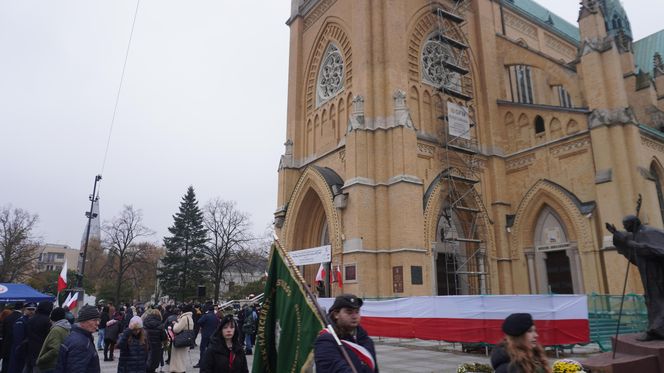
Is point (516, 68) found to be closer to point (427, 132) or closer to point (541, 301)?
point (427, 132)

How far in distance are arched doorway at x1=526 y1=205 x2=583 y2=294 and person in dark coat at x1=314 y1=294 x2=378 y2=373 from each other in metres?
19.9

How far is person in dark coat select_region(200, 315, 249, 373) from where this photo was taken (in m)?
4.41

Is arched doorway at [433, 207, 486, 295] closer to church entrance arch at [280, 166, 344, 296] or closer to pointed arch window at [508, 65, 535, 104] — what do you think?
church entrance arch at [280, 166, 344, 296]

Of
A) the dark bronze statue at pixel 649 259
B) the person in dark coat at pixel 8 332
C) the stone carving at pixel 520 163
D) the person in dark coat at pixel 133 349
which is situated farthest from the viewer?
the stone carving at pixel 520 163

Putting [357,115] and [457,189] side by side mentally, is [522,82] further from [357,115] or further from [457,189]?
[357,115]

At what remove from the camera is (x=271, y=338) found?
4285 millimetres

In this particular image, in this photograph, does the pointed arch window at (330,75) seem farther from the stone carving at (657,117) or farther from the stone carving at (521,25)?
the stone carving at (657,117)

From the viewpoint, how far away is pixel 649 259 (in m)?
7.00

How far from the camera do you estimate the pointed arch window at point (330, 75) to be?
25000 mm

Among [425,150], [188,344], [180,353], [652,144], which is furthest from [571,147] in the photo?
[180,353]

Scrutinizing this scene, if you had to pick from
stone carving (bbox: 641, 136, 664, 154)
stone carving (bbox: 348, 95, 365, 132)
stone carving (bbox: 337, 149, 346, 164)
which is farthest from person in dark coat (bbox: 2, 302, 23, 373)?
Result: stone carving (bbox: 641, 136, 664, 154)

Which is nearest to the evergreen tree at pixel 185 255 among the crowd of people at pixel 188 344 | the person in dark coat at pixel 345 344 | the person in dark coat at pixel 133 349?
the crowd of people at pixel 188 344

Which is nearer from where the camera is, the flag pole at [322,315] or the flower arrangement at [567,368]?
the flag pole at [322,315]

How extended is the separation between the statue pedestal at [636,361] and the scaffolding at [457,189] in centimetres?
1430
